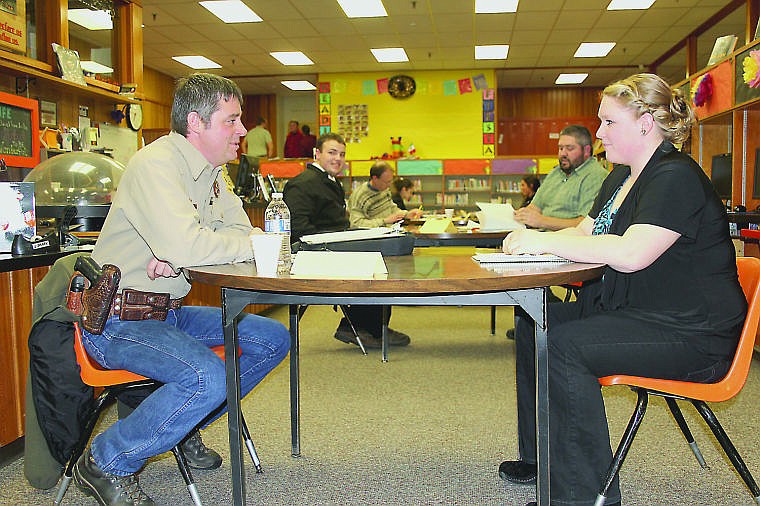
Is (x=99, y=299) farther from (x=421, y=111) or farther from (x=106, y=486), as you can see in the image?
(x=421, y=111)

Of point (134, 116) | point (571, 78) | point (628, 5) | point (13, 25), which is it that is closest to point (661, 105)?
point (13, 25)

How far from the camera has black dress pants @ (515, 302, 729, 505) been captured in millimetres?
1731

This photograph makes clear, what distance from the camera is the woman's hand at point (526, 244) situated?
5.63 ft

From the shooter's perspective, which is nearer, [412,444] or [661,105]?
[661,105]

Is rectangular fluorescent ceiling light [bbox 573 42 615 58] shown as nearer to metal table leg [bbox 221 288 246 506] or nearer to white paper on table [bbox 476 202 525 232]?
white paper on table [bbox 476 202 525 232]

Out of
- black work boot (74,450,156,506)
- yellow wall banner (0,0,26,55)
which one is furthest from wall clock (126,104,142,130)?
black work boot (74,450,156,506)

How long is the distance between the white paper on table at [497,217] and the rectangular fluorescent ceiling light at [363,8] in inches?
217

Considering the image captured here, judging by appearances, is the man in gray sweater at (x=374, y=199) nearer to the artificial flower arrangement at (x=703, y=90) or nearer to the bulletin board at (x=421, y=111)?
the artificial flower arrangement at (x=703, y=90)

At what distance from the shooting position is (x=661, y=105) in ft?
6.28

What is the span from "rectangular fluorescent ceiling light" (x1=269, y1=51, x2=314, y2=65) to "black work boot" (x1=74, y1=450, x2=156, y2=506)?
10.1 m

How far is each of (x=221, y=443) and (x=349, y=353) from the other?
1.73m

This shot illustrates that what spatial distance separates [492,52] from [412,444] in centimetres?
989

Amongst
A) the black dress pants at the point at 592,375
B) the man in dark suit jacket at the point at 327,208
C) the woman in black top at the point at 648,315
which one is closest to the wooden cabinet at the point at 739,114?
the man in dark suit jacket at the point at 327,208

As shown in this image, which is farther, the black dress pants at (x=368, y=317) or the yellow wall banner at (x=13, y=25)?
the black dress pants at (x=368, y=317)
